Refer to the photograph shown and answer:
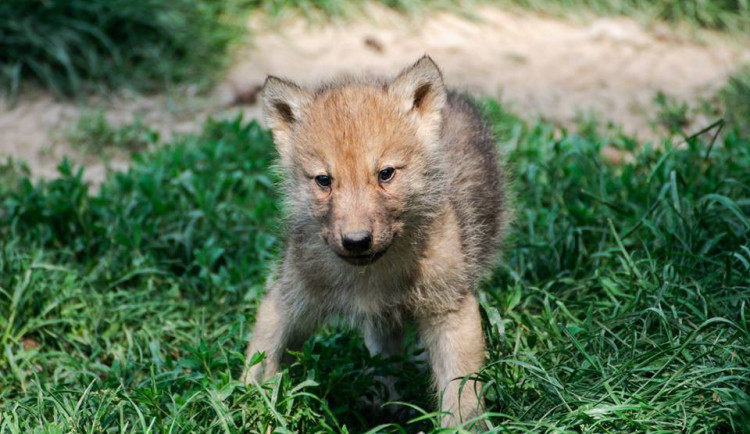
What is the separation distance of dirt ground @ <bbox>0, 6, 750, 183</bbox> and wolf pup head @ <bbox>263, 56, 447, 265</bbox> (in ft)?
9.06

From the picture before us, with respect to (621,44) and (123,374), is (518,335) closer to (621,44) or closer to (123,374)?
(123,374)

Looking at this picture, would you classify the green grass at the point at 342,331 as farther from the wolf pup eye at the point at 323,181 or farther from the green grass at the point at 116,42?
the green grass at the point at 116,42

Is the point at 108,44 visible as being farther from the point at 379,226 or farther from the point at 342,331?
the point at 379,226

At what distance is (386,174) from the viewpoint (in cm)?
367

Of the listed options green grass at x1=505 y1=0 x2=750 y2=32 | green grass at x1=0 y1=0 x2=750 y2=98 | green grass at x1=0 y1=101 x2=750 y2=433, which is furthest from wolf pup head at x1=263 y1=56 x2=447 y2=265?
green grass at x1=505 y1=0 x2=750 y2=32

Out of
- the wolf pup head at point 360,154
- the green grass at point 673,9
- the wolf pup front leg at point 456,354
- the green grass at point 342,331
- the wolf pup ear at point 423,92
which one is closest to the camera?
the wolf pup head at point 360,154

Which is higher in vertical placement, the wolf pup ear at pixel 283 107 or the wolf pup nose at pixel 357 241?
the wolf pup ear at pixel 283 107

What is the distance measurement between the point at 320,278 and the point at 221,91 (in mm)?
4356

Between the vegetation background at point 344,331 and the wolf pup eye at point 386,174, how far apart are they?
0.87 meters

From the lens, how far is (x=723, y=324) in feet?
12.8

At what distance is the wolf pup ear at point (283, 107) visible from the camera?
3.97 metres

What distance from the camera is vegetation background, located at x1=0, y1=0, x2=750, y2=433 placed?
3627 millimetres

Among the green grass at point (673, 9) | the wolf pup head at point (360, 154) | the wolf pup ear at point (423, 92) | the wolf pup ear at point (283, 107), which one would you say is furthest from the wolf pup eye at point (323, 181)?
the green grass at point (673, 9)

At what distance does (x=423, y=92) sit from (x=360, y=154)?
58 centimetres
